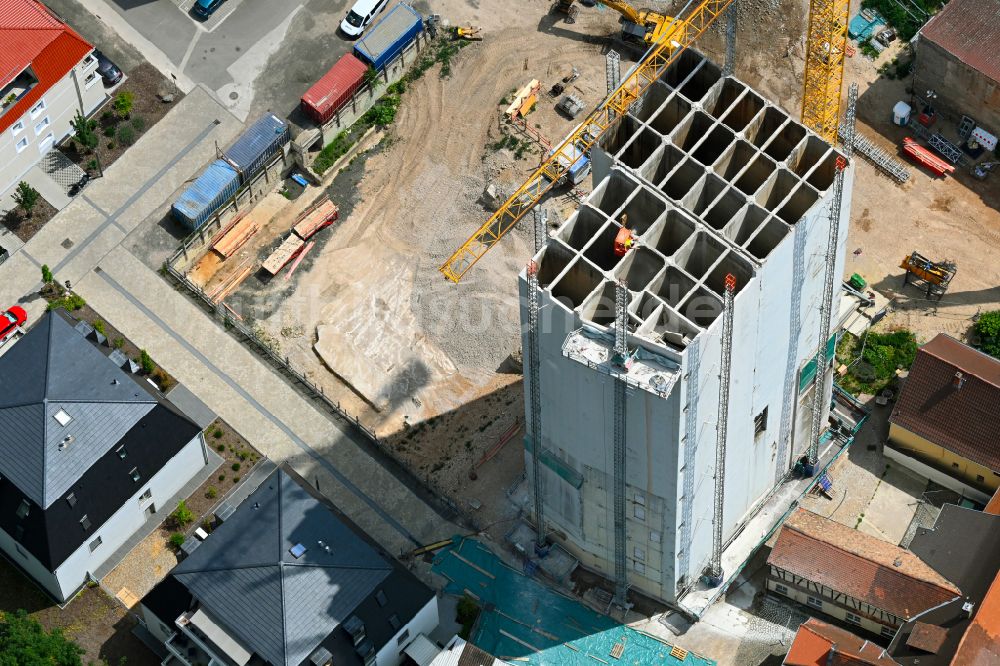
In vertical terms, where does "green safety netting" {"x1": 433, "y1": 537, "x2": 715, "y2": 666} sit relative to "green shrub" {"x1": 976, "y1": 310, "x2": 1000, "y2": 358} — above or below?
below

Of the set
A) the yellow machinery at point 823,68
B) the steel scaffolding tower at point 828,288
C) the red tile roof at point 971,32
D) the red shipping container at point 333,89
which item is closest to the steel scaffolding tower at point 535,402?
the steel scaffolding tower at point 828,288

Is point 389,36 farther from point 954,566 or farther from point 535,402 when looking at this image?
point 954,566

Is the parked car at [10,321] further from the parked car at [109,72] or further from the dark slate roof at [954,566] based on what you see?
the dark slate roof at [954,566]

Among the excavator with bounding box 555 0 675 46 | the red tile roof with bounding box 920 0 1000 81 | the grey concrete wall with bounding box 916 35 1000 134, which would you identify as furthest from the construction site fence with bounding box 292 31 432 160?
the red tile roof with bounding box 920 0 1000 81

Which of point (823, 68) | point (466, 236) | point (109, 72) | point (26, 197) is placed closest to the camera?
point (823, 68)

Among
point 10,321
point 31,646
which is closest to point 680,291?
point 31,646

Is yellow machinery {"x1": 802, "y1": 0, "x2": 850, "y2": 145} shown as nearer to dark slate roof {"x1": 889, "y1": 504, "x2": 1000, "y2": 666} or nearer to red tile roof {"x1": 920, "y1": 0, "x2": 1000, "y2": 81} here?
red tile roof {"x1": 920, "y1": 0, "x2": 1000, "y2": 81}
